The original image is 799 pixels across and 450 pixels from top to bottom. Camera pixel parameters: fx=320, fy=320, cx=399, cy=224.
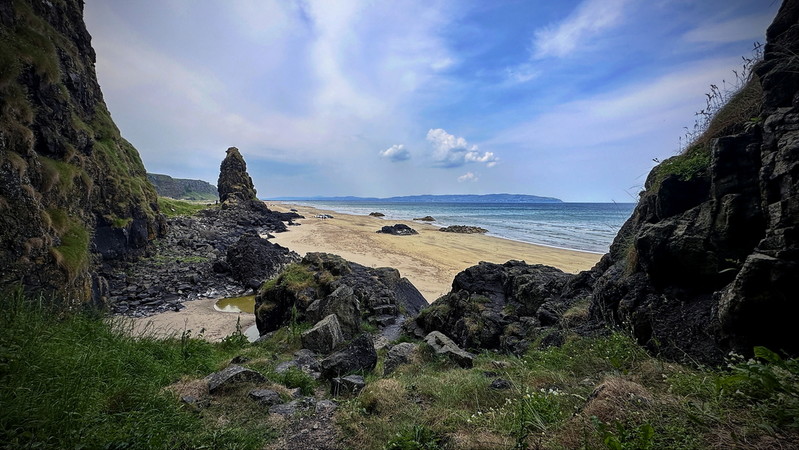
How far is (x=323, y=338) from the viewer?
886 centimetres

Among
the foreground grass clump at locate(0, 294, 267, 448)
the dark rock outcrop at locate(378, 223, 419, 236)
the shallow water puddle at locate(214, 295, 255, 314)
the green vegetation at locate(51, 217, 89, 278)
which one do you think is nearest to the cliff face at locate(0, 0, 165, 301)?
the green vegetation at locate(51, 217, 89, 278)

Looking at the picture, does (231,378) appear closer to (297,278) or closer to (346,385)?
(346,385)

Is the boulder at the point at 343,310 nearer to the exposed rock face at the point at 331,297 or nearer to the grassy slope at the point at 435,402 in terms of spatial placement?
the exposed rock face at the point at 331,297

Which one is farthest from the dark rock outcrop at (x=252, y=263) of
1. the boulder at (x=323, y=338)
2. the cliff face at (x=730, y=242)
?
the cliff face at (x=730, y=242)

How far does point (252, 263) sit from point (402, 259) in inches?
460

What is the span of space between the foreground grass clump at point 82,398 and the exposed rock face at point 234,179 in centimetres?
5857

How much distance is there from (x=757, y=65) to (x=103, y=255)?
26726 millimetres

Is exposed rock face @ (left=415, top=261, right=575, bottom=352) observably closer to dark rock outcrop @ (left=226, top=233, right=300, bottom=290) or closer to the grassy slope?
the grassy slope

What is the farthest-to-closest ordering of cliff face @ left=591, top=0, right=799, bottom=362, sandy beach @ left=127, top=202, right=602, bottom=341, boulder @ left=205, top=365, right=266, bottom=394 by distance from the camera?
sandy beach @ left=127, top=202, right=602, bottom=341 → boulder @ left=205, top=365, right=266, bottom=394 → cliff face @ left=591, top=0, right=799, bottom=362

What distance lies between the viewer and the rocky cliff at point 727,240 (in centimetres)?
355

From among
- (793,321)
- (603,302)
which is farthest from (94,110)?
(793,321)

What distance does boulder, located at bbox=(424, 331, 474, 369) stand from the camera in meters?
7.39

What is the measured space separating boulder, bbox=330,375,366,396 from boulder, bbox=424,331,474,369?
2405mm

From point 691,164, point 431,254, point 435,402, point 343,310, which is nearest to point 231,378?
point 435,402
